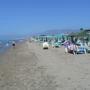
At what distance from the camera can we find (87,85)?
21.9 feet

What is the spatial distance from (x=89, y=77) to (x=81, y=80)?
0.61 meters

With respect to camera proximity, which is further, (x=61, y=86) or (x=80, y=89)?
(x=61, y=86)

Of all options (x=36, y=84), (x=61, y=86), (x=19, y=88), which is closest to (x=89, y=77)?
(x=61, y=86)

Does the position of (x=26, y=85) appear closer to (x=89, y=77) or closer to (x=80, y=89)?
(x=80, y=89)

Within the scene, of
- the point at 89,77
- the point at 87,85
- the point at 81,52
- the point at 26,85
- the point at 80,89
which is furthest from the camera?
the point at 81,52

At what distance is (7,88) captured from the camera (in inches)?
278

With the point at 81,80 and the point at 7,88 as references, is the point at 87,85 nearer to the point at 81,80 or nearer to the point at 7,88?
the point at 81,80

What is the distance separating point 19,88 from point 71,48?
13.3m

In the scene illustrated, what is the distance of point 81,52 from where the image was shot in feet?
63.7

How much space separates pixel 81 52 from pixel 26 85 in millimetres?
12952

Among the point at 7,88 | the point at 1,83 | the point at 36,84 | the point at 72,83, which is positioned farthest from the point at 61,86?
the point at 1,83

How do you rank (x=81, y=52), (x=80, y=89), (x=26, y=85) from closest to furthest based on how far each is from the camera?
(x=80, y=89), (x=26, y=85), (x=81, y=52)

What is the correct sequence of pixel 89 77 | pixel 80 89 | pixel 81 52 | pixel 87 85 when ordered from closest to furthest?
pixel 80 89, pixel 87 85, pixel 89 77, pixel 81 52

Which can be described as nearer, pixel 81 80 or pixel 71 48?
pixel 81 80
